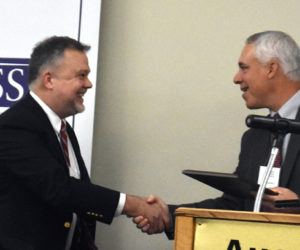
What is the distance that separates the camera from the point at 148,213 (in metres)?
3.45

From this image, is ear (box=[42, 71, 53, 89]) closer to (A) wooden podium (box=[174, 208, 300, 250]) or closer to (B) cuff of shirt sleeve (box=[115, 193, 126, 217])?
(B) cuff of shirt sleeve (box=[115, 193, 126, 217])

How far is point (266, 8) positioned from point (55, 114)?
137cm

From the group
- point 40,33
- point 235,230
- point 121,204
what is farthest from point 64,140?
point 235,230

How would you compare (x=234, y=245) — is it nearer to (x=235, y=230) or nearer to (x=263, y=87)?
(x=235, y=230)

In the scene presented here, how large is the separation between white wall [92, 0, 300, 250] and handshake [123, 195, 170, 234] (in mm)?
413

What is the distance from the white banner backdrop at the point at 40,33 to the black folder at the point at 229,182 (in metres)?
1.34

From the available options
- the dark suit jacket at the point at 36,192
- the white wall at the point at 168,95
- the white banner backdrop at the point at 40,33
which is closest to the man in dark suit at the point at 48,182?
the dark suit jacket at the point at 36,192

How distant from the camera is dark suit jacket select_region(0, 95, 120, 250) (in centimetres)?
317

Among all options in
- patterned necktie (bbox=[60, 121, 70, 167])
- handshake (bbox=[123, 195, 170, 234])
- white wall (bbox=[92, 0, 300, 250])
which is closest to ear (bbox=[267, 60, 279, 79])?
white wall (bbox=[92, 0, 300, 250])

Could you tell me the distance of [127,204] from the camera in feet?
11.0

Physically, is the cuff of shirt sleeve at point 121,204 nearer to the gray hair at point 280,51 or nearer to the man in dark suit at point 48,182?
the man in dark suit at point 48,182

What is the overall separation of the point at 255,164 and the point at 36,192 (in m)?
1.09

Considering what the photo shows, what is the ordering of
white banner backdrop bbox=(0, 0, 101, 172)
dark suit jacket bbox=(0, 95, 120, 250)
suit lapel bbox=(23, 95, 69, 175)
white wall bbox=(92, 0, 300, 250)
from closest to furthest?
dark suit jacket bbox=(0, 95, 120, 250) → suit lapel bbox=(23, 95, 69, 175) → white banner backdrop bbox=(0, 0, 101, 172) → white wall bbox=(92, 0, 300, 250)

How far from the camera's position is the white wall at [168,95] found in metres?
3.91
